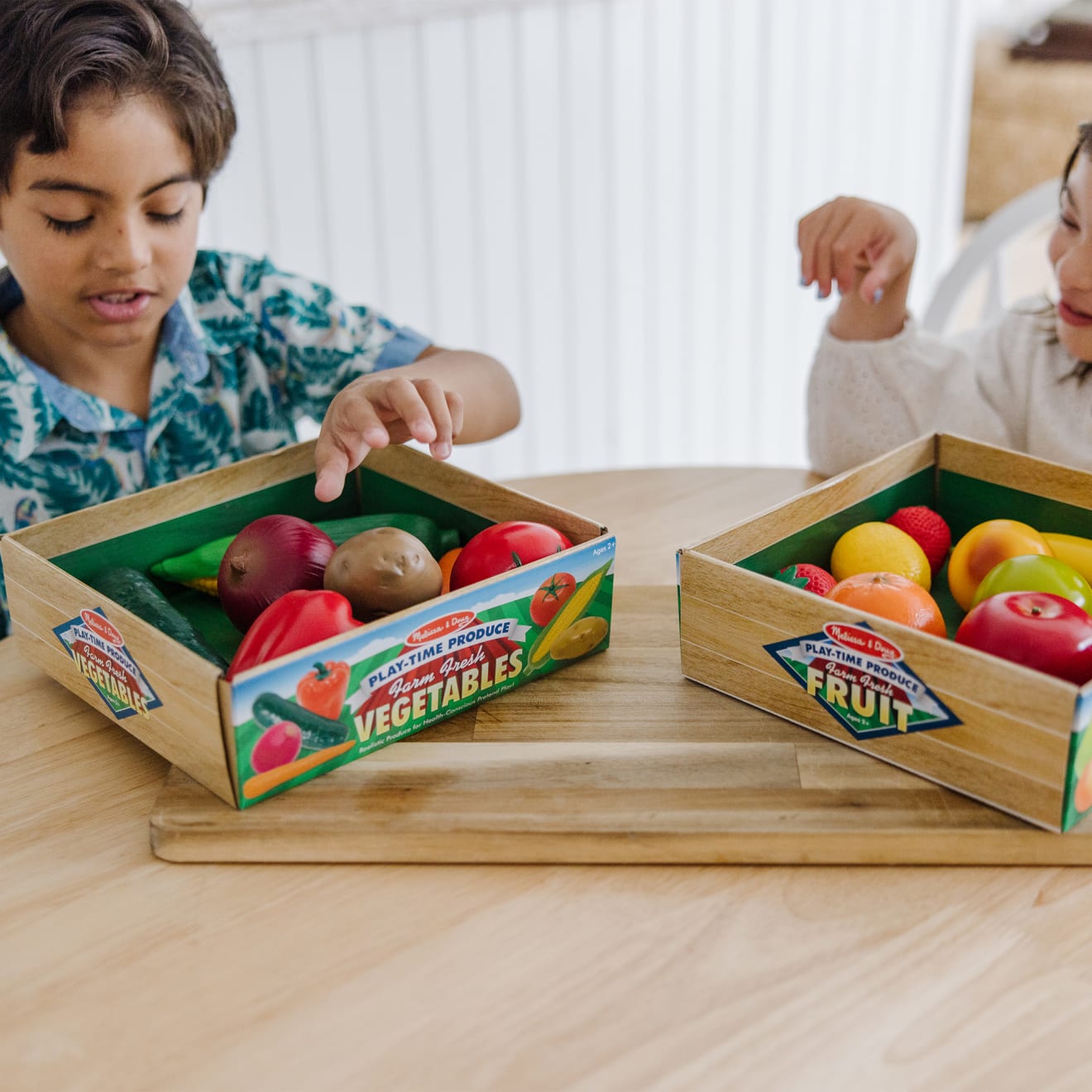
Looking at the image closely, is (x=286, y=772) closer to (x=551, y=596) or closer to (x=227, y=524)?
(x=551, y=596)

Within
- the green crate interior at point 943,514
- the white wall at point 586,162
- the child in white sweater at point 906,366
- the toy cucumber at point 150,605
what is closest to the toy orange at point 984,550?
the green crate interior at point 943,514

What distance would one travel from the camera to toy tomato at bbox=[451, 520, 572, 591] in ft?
2.76

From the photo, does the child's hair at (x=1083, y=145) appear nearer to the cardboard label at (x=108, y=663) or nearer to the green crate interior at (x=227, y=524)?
the green crate interior at (x=227, y=524)

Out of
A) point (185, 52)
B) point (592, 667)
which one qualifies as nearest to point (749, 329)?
point (185, 52)

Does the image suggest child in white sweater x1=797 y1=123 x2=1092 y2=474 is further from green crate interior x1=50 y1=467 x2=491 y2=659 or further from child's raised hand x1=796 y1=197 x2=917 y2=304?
green crate interior x1=50 y1=467 x2=491 y2=659

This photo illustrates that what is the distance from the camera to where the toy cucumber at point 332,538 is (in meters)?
0.95

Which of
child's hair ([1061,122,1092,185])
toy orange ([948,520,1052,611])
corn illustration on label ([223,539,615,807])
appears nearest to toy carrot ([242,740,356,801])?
corn illustration on label ([223,539,615,807])

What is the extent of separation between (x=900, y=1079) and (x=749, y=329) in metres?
2.27

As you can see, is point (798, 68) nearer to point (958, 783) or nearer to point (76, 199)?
point (76, 199)

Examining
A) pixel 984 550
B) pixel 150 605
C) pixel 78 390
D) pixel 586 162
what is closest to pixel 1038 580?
pixel 984 550

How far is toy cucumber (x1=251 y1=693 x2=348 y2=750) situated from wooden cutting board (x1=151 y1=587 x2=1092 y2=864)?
30mm

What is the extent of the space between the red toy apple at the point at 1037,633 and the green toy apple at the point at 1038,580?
1.8 inches

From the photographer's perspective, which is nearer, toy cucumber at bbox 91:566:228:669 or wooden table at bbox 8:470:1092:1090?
wooden table at bbox 8:470:1092:1090

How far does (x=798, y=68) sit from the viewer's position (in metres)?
2.46
